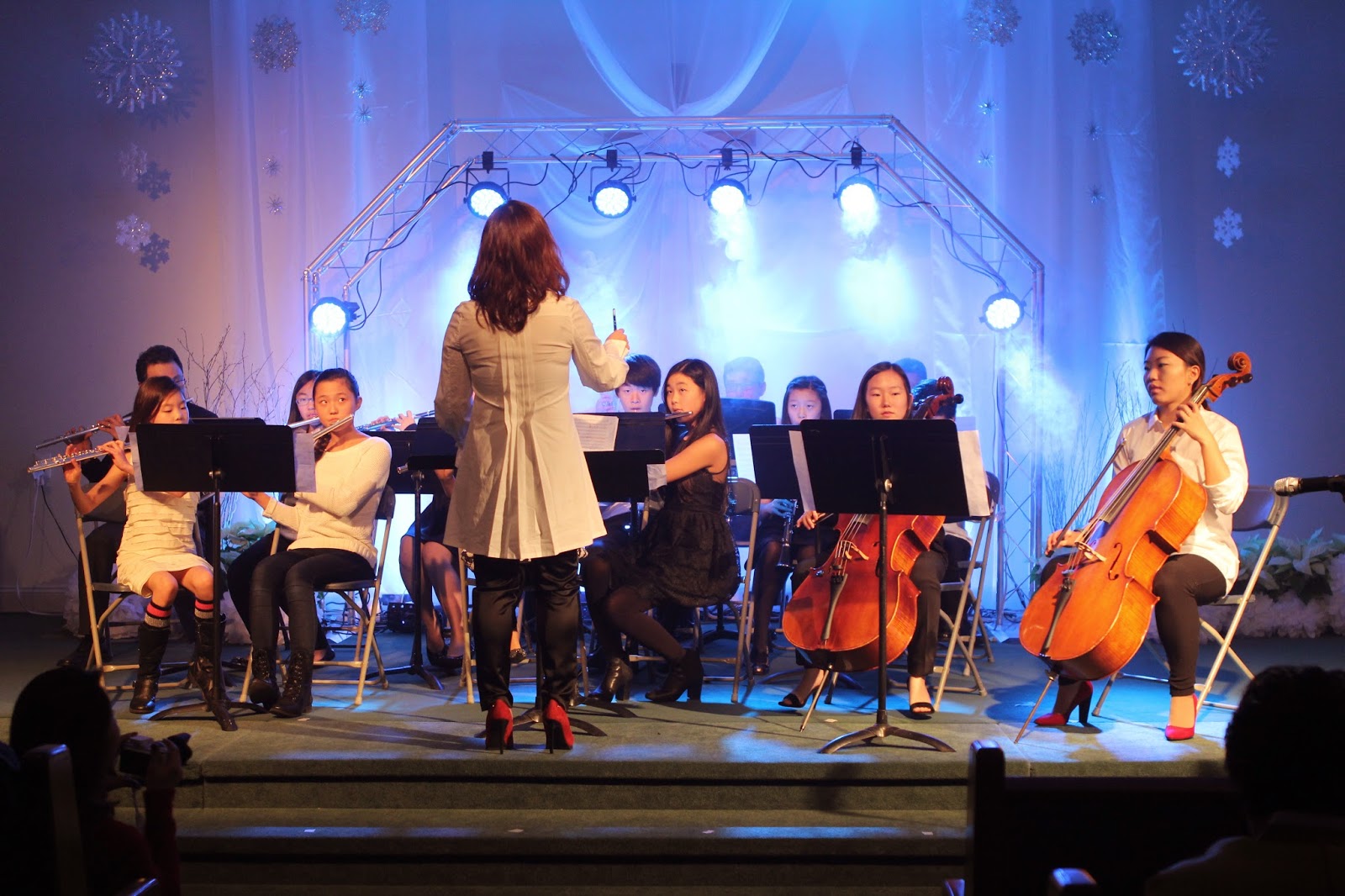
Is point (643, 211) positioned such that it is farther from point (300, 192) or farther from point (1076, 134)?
point (1076, 134)

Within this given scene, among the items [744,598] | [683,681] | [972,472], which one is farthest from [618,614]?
[972,472]

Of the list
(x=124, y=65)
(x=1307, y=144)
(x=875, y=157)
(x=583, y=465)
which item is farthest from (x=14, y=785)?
(x=1307, y=144)

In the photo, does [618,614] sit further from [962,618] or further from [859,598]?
[962,618]

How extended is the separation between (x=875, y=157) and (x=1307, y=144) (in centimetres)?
273

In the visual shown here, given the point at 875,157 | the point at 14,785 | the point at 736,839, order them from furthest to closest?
the point at 875,157 → the point at 736,839 → the point at 14,785

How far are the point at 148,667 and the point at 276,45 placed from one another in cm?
438

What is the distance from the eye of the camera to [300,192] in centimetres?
735

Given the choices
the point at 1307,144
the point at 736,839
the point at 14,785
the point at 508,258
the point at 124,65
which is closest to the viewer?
the point at 14,785

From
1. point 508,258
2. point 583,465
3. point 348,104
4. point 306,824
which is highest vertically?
point 348,104

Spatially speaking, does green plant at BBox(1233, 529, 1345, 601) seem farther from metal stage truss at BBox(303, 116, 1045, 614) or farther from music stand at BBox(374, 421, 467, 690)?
music stand at BBox(374, 421, 467, 690)

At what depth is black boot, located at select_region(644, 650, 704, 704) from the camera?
15.3 ft

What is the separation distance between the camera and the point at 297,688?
14.8 ft

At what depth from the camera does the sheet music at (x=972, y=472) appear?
370cm

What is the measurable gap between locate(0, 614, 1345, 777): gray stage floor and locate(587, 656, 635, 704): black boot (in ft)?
0.25
